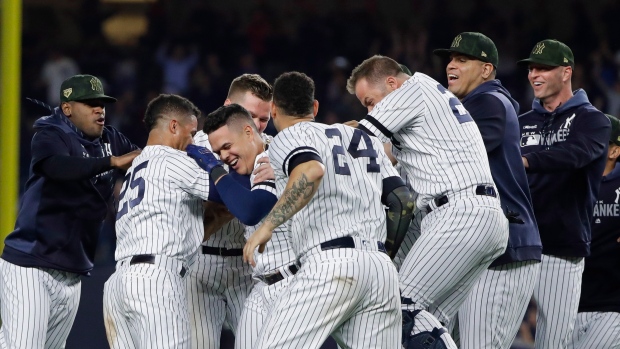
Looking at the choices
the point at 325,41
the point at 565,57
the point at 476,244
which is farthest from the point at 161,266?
the point at 325,41

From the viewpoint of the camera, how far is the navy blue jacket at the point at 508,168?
5.95 metres

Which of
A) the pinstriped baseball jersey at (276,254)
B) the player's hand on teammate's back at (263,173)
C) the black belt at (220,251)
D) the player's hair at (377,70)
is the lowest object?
the black belt at (220,251)

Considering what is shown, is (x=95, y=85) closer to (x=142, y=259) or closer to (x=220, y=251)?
(x=220, y=251)

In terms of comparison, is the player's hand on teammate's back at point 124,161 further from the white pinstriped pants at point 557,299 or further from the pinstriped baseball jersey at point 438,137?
the white pinstriped pants at point 557,299

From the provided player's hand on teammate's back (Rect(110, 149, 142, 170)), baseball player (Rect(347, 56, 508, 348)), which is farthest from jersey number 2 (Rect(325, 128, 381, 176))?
player's hand on teammate's back (Rect(110, 149, 142, 170))

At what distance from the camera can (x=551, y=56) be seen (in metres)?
6.78

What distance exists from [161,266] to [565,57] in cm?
307

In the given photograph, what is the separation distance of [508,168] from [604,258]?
1643mm

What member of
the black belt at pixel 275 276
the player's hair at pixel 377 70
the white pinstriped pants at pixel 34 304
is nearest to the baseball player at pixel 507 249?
the player's hair at pixel 377 70

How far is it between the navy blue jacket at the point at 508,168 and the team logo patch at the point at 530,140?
752 mm

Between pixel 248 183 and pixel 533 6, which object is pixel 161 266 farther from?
pixel 533 6

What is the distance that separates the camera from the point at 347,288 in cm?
480

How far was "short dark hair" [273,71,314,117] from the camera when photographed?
5.14 meters

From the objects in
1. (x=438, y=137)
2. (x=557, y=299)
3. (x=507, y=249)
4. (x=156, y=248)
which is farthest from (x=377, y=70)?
(x=557, y=299)
